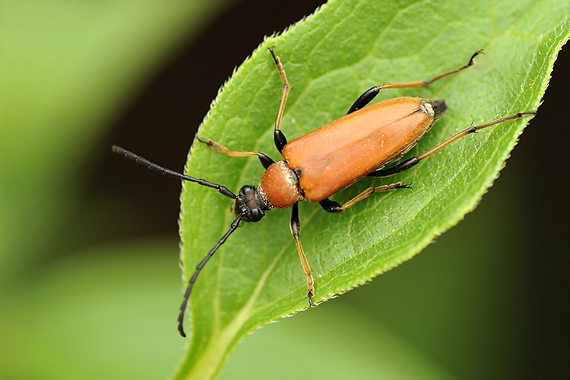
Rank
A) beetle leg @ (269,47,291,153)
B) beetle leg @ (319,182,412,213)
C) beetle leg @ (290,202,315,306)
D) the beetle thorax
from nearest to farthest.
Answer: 1. beetle leg @ (290,202,315,306)
2. beetle leg @ (269,47,291,153)
3. beetle leg @ (319,182,412,213)
4. the beetle thorax

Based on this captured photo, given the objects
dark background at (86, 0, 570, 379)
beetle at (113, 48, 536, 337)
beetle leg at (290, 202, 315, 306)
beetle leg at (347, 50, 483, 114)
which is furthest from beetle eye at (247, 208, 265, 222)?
dark background at (86, 0, 570, 379)

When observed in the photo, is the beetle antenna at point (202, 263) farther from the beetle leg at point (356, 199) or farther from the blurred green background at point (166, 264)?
the blurred green background at point (166, 264)

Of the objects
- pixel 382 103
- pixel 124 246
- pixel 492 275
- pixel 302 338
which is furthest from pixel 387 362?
pixel 124 246

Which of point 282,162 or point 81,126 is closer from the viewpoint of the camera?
point 282,162

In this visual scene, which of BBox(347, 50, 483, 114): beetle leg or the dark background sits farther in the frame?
the dark background

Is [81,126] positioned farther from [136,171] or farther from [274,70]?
[274,70]

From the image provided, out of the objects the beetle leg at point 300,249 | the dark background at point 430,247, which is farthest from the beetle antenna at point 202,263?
the dark background at point 430,247

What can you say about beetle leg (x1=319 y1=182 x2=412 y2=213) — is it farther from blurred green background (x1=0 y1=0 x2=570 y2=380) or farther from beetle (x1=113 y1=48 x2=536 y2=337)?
blurred green background (x1=0 y1=0 x2=570 y2=380)
